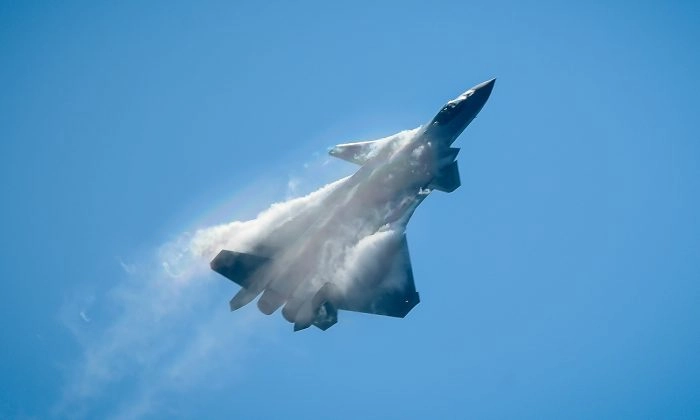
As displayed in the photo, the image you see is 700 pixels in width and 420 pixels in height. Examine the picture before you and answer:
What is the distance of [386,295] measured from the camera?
2264cm

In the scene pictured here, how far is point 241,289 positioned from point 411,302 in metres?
9.31

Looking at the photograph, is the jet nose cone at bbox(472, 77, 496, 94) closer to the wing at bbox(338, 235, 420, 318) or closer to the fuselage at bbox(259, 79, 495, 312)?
the fuselage at bbox(259, 79, 495, 312)

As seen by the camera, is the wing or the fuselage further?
the wing

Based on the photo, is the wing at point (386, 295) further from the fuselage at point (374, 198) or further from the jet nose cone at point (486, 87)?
the jet nose cone at point (486, 87)

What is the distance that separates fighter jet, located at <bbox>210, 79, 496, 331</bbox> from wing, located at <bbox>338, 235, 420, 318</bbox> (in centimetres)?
5

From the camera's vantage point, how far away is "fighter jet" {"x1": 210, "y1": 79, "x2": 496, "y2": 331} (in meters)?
21.5

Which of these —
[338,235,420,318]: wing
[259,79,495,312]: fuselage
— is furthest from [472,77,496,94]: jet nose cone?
[338,235,420,318]: wing

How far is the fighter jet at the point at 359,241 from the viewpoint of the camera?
21531mm

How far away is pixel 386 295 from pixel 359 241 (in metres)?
3.41

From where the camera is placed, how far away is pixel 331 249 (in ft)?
74.4

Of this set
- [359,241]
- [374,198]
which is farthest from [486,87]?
[359,241]

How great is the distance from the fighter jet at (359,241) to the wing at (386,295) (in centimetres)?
5

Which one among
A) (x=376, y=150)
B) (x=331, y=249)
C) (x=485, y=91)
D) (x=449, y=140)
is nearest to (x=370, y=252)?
(x=331, y=249)

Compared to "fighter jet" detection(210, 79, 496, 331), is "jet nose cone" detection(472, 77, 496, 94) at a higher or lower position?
higher
